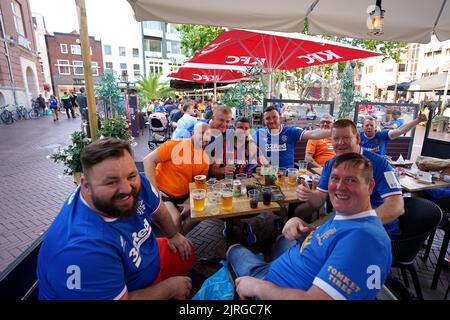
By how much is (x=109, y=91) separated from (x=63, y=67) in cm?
3744

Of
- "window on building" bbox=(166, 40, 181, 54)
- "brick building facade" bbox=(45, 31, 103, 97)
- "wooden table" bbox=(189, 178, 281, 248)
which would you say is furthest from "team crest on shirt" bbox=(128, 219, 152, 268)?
"window on building" bbox=(166, 40, 181, 54)

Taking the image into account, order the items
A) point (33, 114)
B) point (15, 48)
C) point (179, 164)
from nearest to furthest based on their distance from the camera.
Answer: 1. point (179, 164)
2. point (33, 114)
3. point (15, 48)

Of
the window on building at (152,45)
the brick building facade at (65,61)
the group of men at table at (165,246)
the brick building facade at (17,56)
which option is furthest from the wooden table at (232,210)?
the window on building at (152,45)

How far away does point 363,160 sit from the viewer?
58.6 inches

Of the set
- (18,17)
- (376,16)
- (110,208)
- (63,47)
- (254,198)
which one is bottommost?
(254,198)

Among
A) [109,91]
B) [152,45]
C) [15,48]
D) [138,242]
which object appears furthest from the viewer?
[152,45]

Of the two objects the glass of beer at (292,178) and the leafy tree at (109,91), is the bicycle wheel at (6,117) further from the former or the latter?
the glass of beer at (292,178)

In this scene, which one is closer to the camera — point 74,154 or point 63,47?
point 74,154

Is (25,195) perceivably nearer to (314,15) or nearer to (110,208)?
(110,208)

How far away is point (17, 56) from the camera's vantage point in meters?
19.6

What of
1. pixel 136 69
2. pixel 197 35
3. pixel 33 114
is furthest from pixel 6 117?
pixel 136 69

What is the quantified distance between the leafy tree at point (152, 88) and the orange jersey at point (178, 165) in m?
20.6
